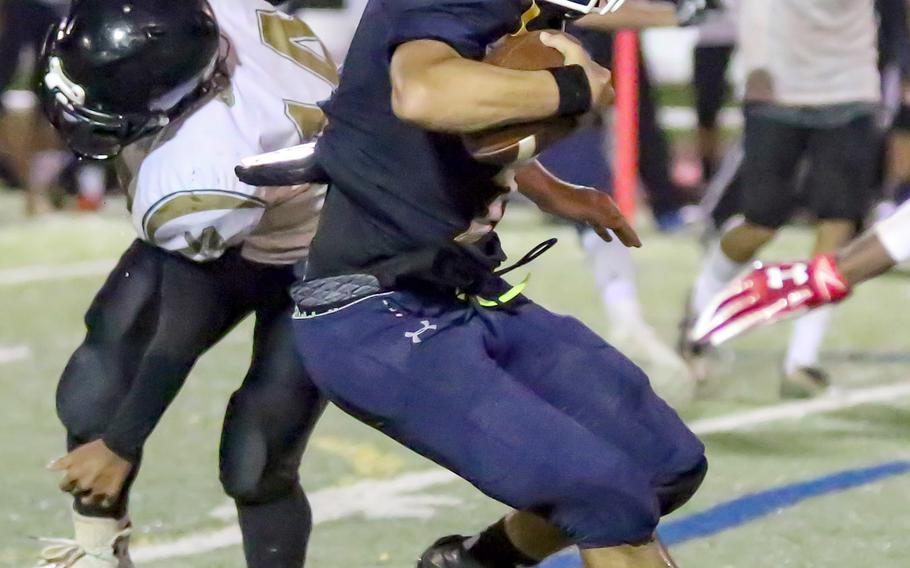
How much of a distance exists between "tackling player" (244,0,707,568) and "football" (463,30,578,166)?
1.2 inches

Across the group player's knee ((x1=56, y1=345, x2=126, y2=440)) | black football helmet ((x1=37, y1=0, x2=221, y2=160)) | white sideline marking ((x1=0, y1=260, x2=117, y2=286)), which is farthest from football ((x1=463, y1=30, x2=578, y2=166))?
white sideline marking ((x1=0, y1=260, x2=117, y2=286))

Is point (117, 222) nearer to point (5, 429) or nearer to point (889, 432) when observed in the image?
point (5, 429)

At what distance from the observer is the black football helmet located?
9.32 ft

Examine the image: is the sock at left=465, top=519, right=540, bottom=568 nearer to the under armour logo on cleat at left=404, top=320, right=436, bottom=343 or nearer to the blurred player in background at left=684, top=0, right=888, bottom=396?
the under armour logo on cleat at left=404, top=320, right=436, bottom=343

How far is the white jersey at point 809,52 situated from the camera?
16.8 ft

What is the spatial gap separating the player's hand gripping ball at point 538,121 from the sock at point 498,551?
750 millimetres

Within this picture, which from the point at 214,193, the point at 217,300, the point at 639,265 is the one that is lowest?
the point at 639,265

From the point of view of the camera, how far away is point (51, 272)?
729cm

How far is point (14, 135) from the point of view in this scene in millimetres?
9516

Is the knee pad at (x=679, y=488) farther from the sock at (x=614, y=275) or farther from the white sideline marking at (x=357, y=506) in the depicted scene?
the sock at (x=614, y=275)

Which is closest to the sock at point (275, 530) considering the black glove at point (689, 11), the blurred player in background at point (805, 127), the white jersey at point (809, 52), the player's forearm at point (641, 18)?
the player's forearm at point (641, 18)

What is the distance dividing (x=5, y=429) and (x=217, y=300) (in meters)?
1.88

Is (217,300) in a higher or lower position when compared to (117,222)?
higher

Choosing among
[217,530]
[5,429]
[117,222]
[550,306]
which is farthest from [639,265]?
[217,530]
